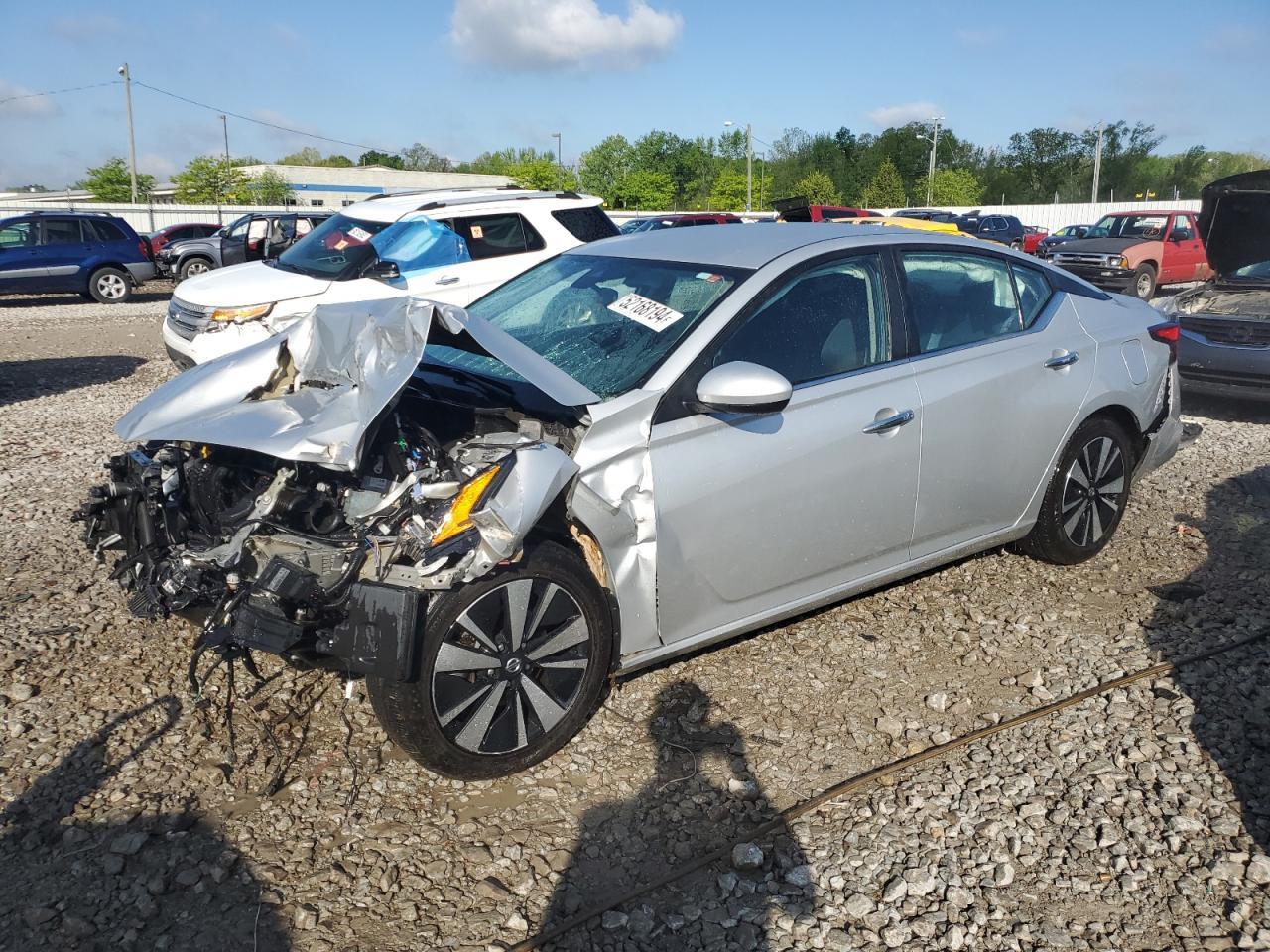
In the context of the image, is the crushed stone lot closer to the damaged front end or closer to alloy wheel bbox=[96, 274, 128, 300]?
the damaged front end

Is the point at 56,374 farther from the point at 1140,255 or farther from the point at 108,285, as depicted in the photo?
the point at 1140,255

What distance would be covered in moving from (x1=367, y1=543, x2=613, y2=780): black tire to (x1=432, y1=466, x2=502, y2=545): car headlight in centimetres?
17

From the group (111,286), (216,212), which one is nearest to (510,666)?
(111,286)

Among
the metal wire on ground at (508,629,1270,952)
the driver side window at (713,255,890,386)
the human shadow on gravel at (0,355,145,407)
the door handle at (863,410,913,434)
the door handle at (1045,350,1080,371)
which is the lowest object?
the metal wire on ground at (508,629,1270,952)

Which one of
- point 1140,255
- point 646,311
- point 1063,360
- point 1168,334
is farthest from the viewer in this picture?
point 1140,255

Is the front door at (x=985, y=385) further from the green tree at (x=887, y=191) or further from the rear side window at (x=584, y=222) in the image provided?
the green tree at (x=887, y=191)

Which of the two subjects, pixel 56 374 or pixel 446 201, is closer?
pixel 446 201

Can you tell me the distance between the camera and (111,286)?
66.9ft

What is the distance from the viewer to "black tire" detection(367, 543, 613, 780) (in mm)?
3129

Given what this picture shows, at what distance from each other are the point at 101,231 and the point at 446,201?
A: 1372 cm

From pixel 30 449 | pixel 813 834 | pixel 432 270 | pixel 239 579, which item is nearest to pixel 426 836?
pixel 239 579

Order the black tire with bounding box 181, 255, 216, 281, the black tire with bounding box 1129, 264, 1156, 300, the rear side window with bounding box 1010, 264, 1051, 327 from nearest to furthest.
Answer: the rear side window with bounding box 1010, 264, 1051, 327 < the black tire with bounding box 1129, 264, 1156, 300 < the black tire with bounding box 181, 255, 216, 281

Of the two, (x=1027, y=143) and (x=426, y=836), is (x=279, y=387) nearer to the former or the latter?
(x=426, y=836)

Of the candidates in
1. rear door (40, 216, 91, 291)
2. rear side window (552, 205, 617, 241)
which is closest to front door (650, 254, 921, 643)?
rear side window (552, 205, 617, 241)
